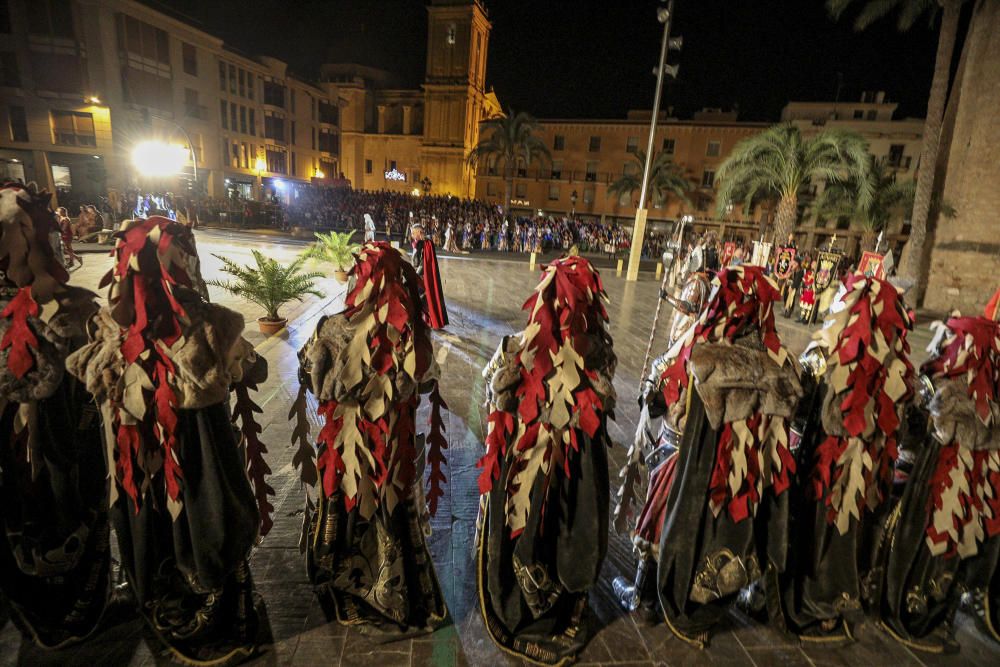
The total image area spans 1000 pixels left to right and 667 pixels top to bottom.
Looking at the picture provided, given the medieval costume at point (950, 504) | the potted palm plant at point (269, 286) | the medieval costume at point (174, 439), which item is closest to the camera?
the medieval costume at point (174, 439)

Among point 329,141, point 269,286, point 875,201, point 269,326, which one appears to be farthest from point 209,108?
point 875,201

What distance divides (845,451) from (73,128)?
37.9 m

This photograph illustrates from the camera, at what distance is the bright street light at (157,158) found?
2978 centimetres

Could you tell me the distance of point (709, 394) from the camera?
246 cm

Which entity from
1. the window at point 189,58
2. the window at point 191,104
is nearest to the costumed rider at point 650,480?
the window at point 191,104

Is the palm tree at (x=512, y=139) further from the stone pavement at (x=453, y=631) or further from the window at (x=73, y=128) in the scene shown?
the stone pavement at (x=453, y=631)

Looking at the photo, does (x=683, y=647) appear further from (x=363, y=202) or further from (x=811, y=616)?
(x=363, y=202)

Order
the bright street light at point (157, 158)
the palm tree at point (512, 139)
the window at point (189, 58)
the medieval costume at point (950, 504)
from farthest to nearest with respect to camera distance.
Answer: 1. the palm tree at point (512, 139)
2. the window at point (189, 58)
3. the bright street light at point (157, 158)
4. the medieval costume at point (950, 504)

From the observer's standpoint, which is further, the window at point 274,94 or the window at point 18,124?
the window at point 274,94

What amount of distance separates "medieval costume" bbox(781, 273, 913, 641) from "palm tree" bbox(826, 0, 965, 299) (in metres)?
16.1

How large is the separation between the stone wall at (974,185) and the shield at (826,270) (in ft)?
19.9

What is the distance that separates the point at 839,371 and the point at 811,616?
1.46 meters

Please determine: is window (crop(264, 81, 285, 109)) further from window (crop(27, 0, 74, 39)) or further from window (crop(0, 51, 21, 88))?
window (crop(0, 51, 21, 88))

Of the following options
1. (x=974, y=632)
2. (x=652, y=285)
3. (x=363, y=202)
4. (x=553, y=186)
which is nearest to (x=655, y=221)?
(x=553, y=186)
